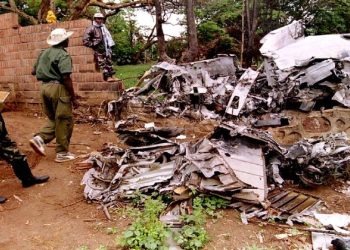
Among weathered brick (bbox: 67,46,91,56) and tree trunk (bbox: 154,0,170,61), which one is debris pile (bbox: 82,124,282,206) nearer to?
weathered brick (bbox: 67,46,91,56)

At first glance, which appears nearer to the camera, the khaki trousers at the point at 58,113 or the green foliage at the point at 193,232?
the green foliage at the point at 193,232

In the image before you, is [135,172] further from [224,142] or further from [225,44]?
[225,44]

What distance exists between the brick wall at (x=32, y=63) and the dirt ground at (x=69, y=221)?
2.85 m

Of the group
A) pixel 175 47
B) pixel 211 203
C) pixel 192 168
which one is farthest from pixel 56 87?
pixel 175 47

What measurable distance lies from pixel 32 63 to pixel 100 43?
1.96 m

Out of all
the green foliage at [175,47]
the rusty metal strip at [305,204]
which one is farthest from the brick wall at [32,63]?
the green foliage at [175,47]

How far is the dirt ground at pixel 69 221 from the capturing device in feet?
11.3

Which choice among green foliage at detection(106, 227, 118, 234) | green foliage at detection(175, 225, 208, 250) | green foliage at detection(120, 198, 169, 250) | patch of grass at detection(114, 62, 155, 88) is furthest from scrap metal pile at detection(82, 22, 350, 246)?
patch of grass at detection(114, 62, 155, 88)

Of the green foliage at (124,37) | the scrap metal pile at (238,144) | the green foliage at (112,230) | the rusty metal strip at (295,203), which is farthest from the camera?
the green foliage at (124,37)

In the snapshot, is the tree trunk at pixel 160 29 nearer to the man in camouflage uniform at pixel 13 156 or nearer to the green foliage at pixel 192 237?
the man in camouflage uniform at pixel 13 156

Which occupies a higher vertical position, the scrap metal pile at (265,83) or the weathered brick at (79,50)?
the weathered brick at (79,50)

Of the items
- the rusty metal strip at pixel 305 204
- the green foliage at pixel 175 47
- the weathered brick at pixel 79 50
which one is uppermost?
the green foliage at pixel 175 47

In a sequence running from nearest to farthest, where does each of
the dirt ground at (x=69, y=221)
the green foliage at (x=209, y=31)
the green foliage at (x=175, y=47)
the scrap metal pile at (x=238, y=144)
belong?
the dirt ground at (x=69, y=221)
the scrap metal pile at (x=238, y=144)
the green foliage at (x=209, y=31)
the green foliage at (x=175, y=47)

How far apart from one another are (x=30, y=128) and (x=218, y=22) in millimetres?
11456
